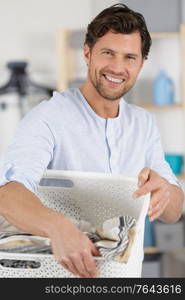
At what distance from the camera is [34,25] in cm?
294

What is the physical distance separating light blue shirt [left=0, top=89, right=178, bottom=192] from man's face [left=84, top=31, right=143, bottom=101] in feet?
0.16

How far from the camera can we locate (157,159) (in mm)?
1213

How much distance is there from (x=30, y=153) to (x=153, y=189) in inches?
8.6

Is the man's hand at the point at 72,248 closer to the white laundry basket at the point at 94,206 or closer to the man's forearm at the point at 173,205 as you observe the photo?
the white laundry basket at the point at 94,206

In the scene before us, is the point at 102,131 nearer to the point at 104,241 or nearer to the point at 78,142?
the point at 78,142

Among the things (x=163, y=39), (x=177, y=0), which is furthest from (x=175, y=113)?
(x=177, y=0)

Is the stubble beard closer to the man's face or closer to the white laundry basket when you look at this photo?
the man's face

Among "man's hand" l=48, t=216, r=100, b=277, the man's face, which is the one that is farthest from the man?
"man's hand" l=48, t=216, r=100, b=277

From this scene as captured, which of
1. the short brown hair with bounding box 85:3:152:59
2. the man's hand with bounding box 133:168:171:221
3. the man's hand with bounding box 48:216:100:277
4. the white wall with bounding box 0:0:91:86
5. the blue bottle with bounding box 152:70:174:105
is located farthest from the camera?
the white wall with bounding box 0:0:91:86

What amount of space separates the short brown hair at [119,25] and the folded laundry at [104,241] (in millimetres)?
356

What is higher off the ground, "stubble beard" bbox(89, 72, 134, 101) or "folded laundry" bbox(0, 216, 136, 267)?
"stubble beard" bbox(89, 72, 134, 101)

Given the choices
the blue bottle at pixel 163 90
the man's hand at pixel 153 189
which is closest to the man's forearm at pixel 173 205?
the man's hand at pixel 153 189

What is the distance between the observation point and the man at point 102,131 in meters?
0.95

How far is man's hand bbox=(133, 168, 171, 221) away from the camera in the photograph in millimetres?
903
